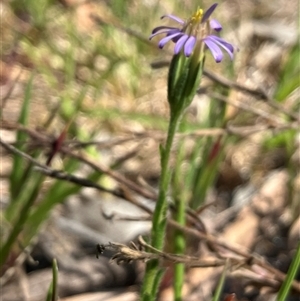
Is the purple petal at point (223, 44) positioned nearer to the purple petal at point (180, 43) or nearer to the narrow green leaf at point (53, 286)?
the purple petal at point (180, 43)

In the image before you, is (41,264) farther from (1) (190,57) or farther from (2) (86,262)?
(1) (190,57)

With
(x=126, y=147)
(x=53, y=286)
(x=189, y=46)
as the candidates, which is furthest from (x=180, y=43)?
(x=126, y=147)

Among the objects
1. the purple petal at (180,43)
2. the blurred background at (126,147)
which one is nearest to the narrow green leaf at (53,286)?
the blurred background at (126,147)

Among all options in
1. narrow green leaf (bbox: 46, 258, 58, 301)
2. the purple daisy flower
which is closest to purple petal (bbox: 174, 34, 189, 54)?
the purple daisy flower

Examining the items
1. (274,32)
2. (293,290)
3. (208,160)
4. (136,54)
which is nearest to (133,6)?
(136,54)

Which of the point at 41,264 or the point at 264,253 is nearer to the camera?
the point at 41,264

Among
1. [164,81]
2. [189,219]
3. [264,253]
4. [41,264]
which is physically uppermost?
[164,81]

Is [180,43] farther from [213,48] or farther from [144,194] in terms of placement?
[144,194]
